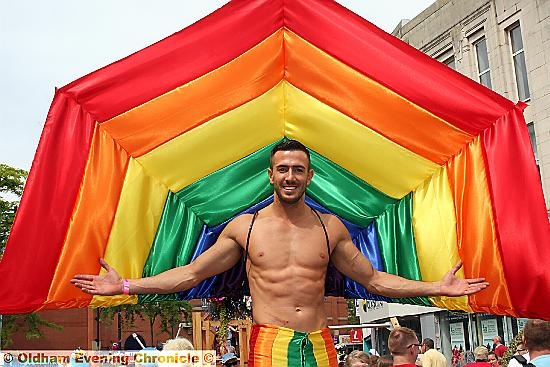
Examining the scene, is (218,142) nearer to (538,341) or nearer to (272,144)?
(272,144)

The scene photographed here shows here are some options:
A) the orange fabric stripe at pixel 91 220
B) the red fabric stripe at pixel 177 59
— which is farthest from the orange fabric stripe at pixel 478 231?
the orange fabric stripe at pixel 91 220

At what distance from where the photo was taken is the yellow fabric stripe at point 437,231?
14.8 feet

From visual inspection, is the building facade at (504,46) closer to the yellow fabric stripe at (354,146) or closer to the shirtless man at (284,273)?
the yellow fabric stripe at (354,146)

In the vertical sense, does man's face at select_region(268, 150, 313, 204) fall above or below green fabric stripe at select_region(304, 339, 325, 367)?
above

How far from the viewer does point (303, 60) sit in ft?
14.4

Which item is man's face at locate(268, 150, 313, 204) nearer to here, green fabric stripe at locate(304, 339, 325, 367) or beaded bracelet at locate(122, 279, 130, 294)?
green fabric stripe at locate(304, 339, 325, 367)

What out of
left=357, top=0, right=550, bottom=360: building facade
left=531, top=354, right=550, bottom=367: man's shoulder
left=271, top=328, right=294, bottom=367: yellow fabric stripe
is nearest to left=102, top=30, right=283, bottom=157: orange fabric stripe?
left=271, top=328, right=294, bottom=367: yellow fabric stripe

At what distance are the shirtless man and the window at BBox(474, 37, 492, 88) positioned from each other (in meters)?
15.0

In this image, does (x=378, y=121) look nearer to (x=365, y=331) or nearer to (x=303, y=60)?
(x=303, y=60)

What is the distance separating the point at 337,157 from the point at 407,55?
1.08 metres

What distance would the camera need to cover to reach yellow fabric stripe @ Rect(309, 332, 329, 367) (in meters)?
3.78

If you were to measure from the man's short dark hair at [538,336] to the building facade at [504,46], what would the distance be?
11.7 meters

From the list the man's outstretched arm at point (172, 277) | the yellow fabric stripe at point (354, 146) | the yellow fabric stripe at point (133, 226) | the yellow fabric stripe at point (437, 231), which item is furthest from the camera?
the yellow fabric stripe at point (354, 146)

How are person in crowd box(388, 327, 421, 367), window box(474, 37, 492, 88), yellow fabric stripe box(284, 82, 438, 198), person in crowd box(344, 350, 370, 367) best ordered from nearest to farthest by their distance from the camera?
yellow fabric stripe box(284, 82, 438, 198)
person in crowd box(388, 327, 421, 367)
person in crowd box(344, 350, 370, 367)
window box(474, 37, 492, 88)
